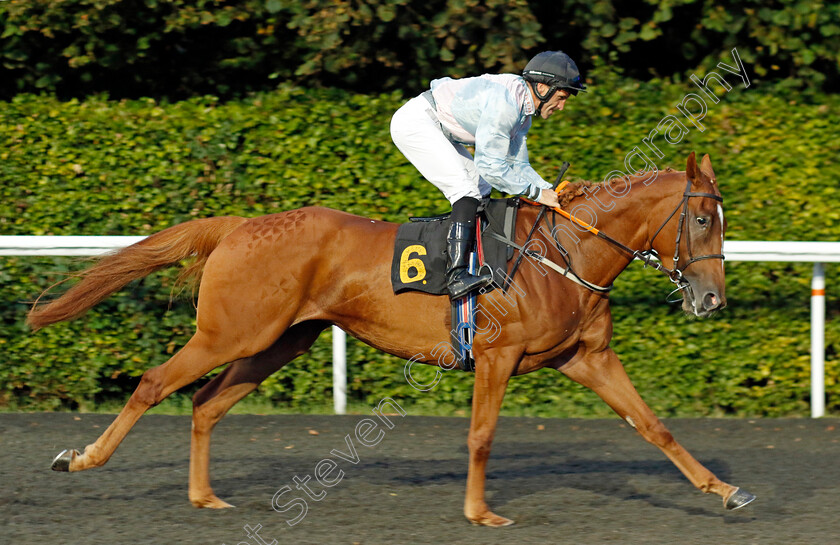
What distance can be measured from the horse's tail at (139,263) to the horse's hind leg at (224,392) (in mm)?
606

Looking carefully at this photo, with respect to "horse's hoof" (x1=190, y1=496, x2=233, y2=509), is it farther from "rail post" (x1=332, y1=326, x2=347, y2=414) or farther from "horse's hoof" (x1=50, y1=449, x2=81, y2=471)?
"rail post" (x1=332, y1=326, x2=347, y2=414)

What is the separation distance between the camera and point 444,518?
478 centimetres

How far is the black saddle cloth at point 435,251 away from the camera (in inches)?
193

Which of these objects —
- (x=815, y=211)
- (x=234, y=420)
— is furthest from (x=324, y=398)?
(x=815, y=211)

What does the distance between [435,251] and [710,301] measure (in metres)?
1.33

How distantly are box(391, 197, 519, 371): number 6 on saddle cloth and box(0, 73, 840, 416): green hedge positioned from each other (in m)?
2.02

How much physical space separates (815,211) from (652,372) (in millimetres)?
1612

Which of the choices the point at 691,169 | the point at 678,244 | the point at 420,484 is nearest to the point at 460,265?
the point at 678,244

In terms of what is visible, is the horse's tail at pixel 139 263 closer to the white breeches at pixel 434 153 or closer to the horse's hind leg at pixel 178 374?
the horse's hind leg at pixel 178 374

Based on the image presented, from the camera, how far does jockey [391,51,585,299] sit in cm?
478

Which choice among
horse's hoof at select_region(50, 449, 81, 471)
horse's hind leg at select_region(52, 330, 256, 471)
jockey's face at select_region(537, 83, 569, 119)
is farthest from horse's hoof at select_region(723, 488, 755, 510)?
horse's hoof at select_region(50, 449, 81, 471)

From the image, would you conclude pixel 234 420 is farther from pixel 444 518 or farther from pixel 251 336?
pixel 444 518

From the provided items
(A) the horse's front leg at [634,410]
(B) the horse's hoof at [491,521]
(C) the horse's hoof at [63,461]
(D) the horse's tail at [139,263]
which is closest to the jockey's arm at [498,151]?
(A) the horse's front leg at [634,410]

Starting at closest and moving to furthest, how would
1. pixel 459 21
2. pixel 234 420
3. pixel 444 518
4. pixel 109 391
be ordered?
1. pixel 444 518
2. pixel 234 420
3. pixel 109 391
4. pixel 459 21
